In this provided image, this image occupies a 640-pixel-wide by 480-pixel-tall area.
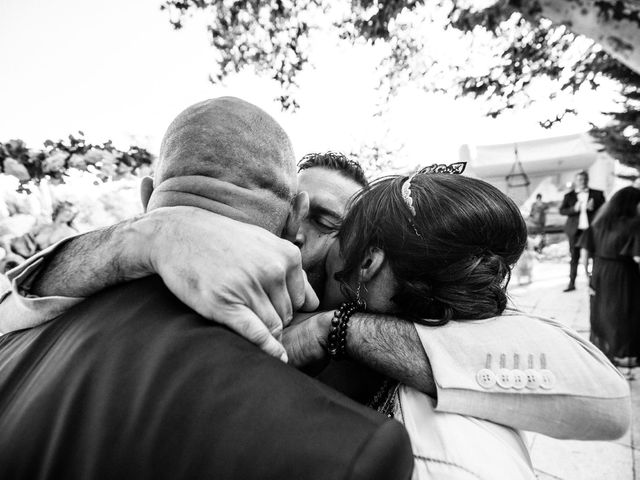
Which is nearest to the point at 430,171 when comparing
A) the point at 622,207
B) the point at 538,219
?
the point at 622,207

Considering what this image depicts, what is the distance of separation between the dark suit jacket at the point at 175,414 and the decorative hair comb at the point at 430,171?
713mm

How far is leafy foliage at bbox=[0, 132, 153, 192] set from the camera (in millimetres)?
2486

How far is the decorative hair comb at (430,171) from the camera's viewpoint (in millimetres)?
1210

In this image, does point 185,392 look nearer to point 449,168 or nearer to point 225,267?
point 225,267

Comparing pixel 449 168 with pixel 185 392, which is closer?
pixel 185 392

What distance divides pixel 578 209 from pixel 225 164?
8934mm

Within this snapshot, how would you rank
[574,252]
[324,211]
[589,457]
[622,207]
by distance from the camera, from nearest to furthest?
[324,211]
[589,457]
[622,207]
[574,252]

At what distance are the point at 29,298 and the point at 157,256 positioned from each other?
395mm

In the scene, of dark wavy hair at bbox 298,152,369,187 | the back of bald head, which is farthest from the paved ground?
the back of bald head

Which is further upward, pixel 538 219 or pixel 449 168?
pixel 449 168

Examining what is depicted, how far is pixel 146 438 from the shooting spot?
1.99 ft

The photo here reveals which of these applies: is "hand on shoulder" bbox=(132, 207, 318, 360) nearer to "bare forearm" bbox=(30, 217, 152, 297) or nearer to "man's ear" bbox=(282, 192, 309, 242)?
"bare forearm" bbox=(30, 217, 152, 297)

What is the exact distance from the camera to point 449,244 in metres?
1.16

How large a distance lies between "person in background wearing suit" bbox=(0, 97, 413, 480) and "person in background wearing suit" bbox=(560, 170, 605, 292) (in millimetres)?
8274
